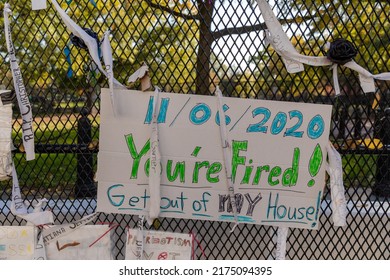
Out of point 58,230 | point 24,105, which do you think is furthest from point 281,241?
point 24,105

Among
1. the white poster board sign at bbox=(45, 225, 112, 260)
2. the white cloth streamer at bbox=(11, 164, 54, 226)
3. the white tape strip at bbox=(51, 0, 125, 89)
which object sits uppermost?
the white tape strip at bbox=(51, 0, 125, 89)

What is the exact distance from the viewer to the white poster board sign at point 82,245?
215cm

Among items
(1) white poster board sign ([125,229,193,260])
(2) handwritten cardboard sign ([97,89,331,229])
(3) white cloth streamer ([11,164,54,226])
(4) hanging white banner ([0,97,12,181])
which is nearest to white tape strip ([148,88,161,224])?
(2) handwritten cardboard sign ([97,89,331,229])

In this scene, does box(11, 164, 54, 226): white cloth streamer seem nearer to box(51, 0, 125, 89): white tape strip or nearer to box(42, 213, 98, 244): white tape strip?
box(42, 213, 98, 244): white tape strip

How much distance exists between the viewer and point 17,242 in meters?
2.13

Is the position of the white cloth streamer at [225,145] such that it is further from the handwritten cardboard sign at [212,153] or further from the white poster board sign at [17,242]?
the white poster board sign at [17,242]

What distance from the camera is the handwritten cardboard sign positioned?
6.44ft

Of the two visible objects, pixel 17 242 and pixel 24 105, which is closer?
pixel 24 105

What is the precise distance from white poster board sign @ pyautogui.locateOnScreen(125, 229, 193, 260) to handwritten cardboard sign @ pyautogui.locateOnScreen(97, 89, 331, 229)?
0.16 metres

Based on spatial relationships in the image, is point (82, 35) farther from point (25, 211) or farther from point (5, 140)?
point (25, 211)

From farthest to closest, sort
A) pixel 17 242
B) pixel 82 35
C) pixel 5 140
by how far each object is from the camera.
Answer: pixel 17 242
pixel 5 140
pixel 82 35

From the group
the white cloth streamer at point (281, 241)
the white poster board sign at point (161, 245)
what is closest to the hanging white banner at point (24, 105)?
the white poster board sign at point (161, 245)

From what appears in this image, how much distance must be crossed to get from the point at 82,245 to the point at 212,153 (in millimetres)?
783

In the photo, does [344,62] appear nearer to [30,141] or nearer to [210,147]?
[210,147]
